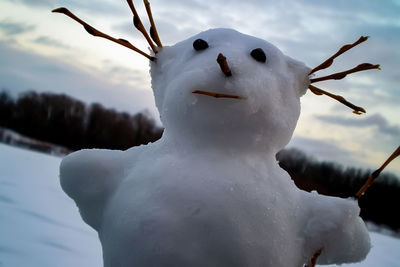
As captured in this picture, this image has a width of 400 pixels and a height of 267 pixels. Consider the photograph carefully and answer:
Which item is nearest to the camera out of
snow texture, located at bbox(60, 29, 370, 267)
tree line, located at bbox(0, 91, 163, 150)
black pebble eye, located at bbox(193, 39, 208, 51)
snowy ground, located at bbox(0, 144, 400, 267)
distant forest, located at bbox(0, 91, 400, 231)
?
snow texture, located at bbox(60, 29, 370, 267)

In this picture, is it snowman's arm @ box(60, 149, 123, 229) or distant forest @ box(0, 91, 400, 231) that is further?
distant forest @ box(0, 91, 400, 231)

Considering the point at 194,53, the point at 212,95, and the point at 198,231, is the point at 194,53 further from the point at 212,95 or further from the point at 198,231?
the point at 198,231

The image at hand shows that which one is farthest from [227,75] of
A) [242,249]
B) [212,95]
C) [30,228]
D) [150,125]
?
[150,125]

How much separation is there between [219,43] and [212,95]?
146mm

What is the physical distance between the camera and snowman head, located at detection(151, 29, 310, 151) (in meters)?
0.52

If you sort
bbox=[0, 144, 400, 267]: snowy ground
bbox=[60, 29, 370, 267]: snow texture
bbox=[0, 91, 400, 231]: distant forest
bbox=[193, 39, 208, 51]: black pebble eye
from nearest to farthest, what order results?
bbox=[60, 29, 370, 267]: snow texture, bbox=[193, 39, 208, 51]: black pebble eye, bbox=[0, 144, 400, 267]: snowy ground, bbox=[0, 91, 400, 231]: distant forest

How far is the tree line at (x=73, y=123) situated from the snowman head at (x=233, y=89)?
34.8 ft

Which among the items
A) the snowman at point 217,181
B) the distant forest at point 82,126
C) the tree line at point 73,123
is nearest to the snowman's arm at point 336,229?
the snowman at point 217,181

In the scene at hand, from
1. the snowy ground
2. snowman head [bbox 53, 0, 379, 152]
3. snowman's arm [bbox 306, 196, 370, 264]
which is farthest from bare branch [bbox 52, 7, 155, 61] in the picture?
the snowy ground

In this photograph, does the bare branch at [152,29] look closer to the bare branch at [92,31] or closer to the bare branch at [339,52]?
the bare branch at [92,31]

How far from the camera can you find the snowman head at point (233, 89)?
0.52 m

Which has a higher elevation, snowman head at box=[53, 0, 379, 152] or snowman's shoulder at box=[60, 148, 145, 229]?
snowman head at box=[53, 0, 379, 152]

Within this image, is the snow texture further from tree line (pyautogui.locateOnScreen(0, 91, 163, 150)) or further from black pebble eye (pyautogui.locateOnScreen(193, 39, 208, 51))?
tree line (pyautogui.locateOnScreen(0, 91, 163, 150))

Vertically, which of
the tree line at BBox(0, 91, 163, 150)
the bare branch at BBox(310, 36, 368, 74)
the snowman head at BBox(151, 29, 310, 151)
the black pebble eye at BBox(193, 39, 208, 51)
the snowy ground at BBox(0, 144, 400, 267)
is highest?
the bare branch at BBox(310, 36, 368, 74)
